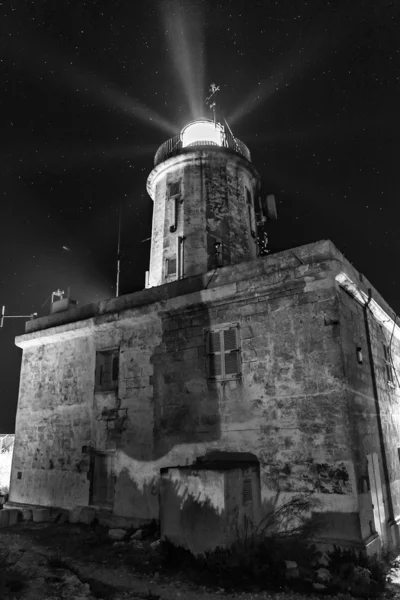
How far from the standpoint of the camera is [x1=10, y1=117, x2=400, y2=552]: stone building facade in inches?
285

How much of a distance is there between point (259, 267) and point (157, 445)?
4616 millimetres

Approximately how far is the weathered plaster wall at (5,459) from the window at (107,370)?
811 centimetres

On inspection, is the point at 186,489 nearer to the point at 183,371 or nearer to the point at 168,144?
the point at 183,371

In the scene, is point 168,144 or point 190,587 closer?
point 190,587

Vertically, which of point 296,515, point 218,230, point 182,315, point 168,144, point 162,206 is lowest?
point 296,515

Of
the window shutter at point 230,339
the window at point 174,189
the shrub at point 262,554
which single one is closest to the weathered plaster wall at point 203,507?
the shrub at point 262,554

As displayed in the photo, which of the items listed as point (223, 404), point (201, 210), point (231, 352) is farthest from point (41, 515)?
point (201, 210)

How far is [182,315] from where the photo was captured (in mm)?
9961

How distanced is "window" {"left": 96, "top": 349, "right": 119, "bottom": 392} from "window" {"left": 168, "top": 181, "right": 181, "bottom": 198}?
6.33 metres

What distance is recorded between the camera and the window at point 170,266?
552 inches

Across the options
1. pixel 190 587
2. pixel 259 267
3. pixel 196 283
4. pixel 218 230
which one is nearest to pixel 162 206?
pixel 218 230

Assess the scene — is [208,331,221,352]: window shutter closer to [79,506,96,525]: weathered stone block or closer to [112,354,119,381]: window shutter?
[112,354,119,381]: window shutter

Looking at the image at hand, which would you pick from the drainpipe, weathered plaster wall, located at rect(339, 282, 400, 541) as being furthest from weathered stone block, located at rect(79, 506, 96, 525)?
the drainpipe

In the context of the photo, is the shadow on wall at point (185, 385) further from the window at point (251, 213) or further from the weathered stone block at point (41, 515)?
the window at point (251, 213)
